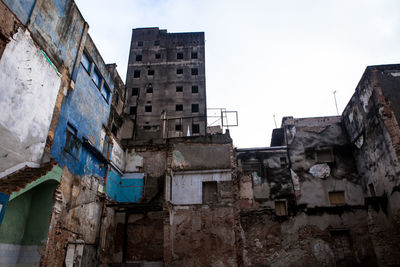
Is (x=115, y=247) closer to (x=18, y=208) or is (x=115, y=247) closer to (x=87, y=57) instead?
(x=18, y=208)

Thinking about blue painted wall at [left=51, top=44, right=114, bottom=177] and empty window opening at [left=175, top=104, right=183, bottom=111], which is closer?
blue painted wall at [left=51, top=44, right=114, bottom=177]

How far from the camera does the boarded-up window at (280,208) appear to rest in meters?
15.6

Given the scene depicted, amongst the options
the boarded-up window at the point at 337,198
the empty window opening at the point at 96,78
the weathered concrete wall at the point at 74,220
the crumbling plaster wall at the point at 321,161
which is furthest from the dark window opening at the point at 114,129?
the boarded-up window at the point at 337,198

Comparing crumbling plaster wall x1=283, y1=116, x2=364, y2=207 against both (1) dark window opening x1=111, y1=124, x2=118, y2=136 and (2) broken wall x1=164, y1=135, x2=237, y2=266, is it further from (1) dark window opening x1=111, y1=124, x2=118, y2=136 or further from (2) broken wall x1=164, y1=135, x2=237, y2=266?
(1) dark window opening x1=111, y1=124, x2=118, y2=136

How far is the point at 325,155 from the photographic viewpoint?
17062mm

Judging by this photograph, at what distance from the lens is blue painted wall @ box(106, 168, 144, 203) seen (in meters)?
14.4

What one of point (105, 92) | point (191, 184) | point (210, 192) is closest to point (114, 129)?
point (105, 92)

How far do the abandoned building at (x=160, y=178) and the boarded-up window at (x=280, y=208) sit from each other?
0.19 feet

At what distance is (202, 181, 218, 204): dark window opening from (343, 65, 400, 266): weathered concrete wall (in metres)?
7.30

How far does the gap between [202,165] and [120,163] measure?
14.4 ft

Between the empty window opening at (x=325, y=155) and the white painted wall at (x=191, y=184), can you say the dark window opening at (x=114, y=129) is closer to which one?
the white painted wall at (x=191, y=184)

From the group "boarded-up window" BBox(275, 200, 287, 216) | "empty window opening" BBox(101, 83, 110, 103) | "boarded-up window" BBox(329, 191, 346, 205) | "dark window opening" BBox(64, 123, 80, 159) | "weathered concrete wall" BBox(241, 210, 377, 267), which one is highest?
"empty window opening" BBox(101, 83, 110, 103)

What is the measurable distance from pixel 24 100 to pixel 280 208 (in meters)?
13.2

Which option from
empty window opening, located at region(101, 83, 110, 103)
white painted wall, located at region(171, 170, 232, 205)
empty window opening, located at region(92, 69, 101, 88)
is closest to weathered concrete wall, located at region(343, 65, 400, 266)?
white painted wall, located at region(171, 170, 232, 205)
